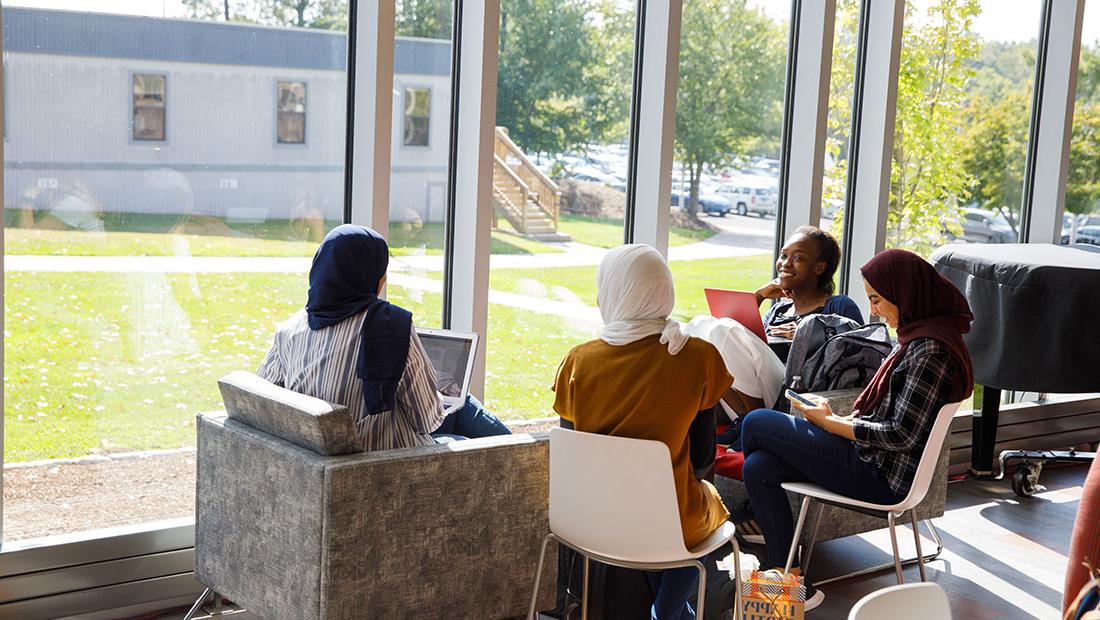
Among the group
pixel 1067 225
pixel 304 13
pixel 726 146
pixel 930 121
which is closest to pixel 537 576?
pixel 304 13

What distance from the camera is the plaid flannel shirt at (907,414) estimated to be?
3.53 metres

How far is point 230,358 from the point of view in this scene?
169 inches

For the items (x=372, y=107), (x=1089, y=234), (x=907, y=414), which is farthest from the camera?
(x=1089, y=234)

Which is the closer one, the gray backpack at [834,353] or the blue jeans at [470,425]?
the blue jeans at [470,425]

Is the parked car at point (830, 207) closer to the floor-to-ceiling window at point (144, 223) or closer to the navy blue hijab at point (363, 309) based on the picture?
the floor-to-ceiling window at point (144, 223)

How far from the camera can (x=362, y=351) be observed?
3.23 meters

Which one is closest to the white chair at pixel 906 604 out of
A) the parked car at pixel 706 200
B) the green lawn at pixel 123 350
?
the green lawn at pixel 123 350

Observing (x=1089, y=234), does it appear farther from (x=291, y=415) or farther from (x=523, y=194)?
(x=291, y=415)

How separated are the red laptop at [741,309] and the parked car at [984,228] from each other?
2846 millimetres

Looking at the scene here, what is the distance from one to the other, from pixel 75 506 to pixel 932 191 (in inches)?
194

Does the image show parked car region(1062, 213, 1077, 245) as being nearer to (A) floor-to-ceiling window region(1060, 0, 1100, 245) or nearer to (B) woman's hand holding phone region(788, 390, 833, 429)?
(A) floor-to-ceiling window region(1060, 0, 1100, 245)

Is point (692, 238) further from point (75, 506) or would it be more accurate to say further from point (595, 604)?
point (75, 506)

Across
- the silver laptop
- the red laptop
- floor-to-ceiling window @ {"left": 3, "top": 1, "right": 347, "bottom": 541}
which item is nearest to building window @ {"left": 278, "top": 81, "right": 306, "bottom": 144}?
floor-to-ceiling window @ {"left": 3, "top": 1, "right": 347, "bottom": 541}

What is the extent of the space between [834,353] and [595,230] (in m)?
1.47
